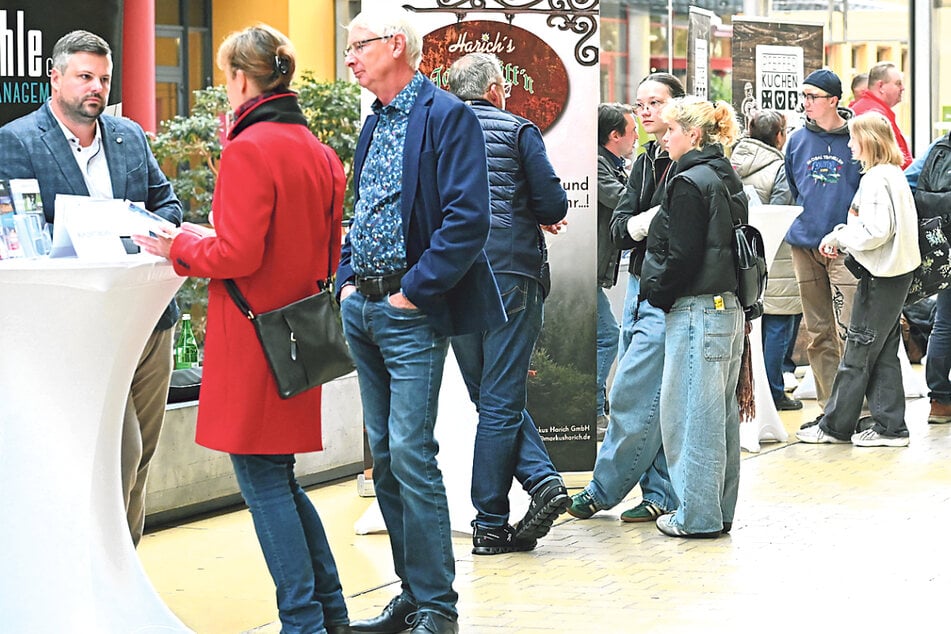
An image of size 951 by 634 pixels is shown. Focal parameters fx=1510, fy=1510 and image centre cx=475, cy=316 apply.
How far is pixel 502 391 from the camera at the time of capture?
16.9 ft

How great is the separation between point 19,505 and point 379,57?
4.72 ft

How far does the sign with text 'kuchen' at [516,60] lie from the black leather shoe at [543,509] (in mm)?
1652

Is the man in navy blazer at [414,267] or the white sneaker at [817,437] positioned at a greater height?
the man in navy blazer at [414,267]

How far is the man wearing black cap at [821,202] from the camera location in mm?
8055

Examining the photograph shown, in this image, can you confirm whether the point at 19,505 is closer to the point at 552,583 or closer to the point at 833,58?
the point at 552,583

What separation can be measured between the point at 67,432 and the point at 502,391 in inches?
71.8

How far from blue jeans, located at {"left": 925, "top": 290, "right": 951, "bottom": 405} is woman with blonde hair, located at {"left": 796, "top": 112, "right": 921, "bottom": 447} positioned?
89cm

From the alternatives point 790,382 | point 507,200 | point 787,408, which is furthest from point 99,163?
point 790,382

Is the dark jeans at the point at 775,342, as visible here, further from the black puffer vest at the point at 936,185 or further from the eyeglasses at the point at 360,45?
the eyeglasses at the point at 360,45

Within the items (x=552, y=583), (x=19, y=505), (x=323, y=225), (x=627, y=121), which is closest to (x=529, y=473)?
(x=552, y=583)

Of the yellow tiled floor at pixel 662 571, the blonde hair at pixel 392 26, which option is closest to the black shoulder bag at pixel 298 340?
the blonde hair at pixel 392 26

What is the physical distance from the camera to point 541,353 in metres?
6.27

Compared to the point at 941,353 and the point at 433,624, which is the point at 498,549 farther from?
the point at 941,353

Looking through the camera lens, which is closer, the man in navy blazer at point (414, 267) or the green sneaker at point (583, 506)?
the man in navy blazer at point (414, 267)
